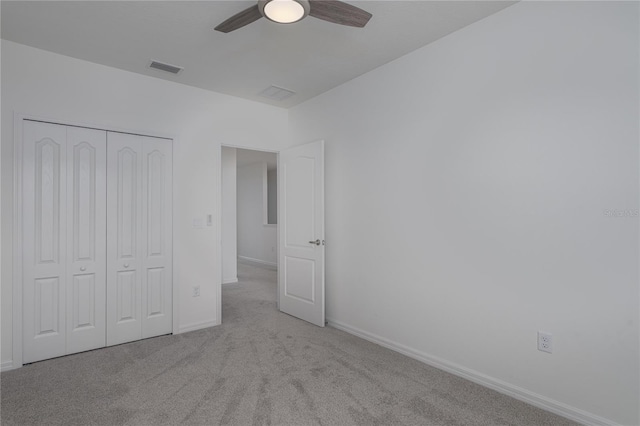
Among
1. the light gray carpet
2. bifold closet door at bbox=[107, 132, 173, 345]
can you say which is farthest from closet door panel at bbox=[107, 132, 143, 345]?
the light gray carpet

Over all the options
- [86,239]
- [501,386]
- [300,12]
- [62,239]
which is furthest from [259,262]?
[300,12]

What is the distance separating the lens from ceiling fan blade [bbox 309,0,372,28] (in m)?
1.93

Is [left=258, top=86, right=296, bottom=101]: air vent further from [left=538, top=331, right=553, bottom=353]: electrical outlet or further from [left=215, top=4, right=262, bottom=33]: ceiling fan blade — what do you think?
[left=538, top=331, right=553, bottom=353]: electrical outlet

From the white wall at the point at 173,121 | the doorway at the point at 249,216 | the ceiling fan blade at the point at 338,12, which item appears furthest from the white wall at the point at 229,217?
the ceiling fan blade at the point at 338,12

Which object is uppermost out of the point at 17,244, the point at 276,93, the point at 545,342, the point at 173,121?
the point at 276,93

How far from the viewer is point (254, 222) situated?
8.88 meters

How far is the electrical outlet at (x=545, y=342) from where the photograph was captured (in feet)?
7.36

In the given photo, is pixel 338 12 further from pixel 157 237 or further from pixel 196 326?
pixel 196 326

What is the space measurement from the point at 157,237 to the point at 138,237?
18 centimetres

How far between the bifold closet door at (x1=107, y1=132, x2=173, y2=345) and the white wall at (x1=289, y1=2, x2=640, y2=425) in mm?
2139

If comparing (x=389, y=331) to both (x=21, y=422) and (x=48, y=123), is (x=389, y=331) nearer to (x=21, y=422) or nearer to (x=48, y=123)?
(x=21, y=422)

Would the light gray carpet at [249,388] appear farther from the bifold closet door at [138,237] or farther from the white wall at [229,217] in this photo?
the white wall at [229,217]

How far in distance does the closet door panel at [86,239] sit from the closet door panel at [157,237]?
0.38 metres

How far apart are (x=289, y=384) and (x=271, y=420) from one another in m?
0.45
